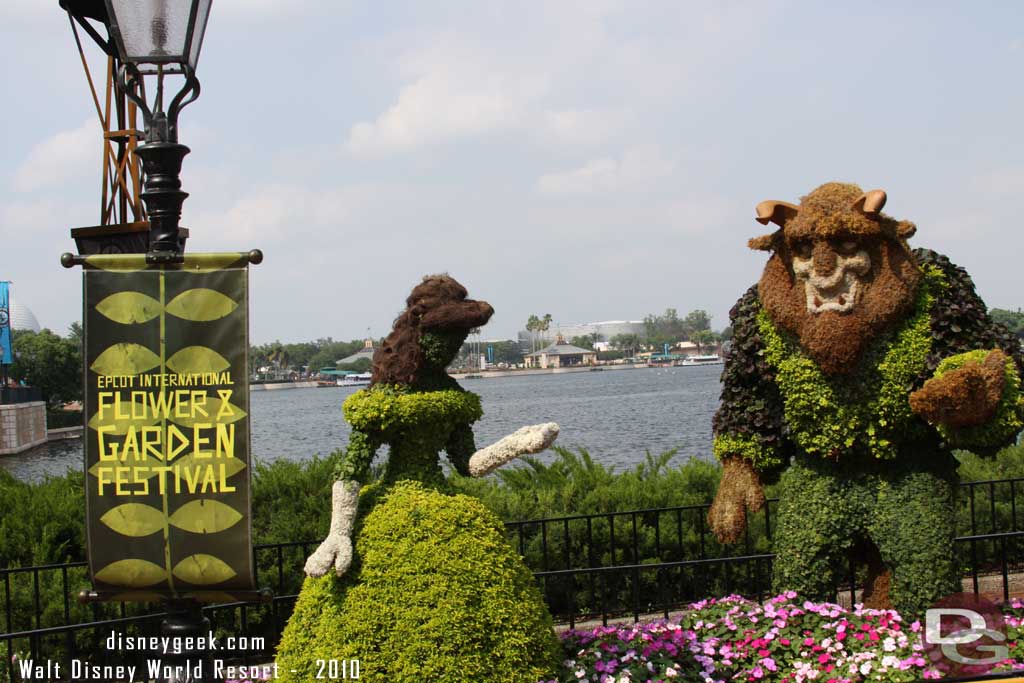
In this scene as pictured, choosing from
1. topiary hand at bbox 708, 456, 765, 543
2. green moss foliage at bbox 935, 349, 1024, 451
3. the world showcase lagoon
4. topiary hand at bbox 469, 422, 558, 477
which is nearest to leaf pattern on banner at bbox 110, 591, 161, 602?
topiary hand at bbox 469, 422, 558, 477

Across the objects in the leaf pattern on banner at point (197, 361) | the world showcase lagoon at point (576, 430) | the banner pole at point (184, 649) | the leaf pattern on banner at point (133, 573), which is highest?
the leaf pattern on banner at point (197, 361)

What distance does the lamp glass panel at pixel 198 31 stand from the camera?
416 cm

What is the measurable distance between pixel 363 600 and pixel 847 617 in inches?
111

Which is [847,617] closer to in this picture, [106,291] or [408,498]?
[408,498]

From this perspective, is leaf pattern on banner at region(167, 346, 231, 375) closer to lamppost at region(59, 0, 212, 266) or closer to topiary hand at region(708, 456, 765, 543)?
lamppost at region(59, 0, 212, 266)

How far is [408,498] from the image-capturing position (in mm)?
4488

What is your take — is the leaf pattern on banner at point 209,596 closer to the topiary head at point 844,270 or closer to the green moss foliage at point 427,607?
the green moss foliage at point 427,607

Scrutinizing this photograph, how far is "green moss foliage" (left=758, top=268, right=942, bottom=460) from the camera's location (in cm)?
507

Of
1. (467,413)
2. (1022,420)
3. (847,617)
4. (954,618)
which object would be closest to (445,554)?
(467,413)

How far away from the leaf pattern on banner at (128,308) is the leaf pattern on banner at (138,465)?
60 centimetres

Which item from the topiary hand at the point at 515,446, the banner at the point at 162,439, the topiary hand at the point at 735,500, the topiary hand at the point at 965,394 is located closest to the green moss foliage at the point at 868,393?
the topiary hand at the point at 965,394

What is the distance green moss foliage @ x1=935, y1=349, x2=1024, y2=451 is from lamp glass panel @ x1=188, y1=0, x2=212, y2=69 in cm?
400

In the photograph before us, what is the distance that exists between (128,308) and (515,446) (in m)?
1.94

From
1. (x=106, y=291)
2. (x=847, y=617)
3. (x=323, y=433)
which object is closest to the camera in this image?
(x=106, y=291)
